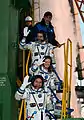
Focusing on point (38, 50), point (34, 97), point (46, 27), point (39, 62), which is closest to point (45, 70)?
point (39, 62)

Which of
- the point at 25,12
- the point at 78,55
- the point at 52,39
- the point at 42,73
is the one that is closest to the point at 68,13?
the point at 78,55

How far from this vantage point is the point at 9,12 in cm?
809

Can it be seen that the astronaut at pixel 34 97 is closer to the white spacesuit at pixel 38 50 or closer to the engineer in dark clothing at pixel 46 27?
the white spacesuit at pixel 38 50

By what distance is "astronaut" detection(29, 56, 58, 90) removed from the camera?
7652mm

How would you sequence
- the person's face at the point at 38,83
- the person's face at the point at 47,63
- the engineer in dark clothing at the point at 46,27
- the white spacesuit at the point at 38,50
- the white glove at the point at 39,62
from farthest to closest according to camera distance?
the engineer in dark clothing at the point at 46,27, the white spacesuit at the point at 38,50, the white glove at the point at 39,62, the person's face at the point at 47,63, the person's face at the point at 38,83

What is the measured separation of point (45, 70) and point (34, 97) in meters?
0.71

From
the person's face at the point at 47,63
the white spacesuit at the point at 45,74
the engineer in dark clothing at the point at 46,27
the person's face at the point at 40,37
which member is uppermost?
the engineer in dark clothing at the point at 46,27

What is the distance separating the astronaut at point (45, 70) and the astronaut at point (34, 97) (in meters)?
0.40

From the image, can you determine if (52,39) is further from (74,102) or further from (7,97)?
(74,102)

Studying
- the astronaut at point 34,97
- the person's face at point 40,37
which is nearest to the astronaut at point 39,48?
the person's face at point 40,37

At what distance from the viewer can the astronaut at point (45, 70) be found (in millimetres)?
7652

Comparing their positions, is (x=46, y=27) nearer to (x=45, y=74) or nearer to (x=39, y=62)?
(x=39, y=62)

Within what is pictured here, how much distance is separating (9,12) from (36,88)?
1.86 m

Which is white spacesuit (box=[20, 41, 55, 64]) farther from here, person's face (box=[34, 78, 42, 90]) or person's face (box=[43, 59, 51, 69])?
person's face (box=[34, 78, 42, 90])
